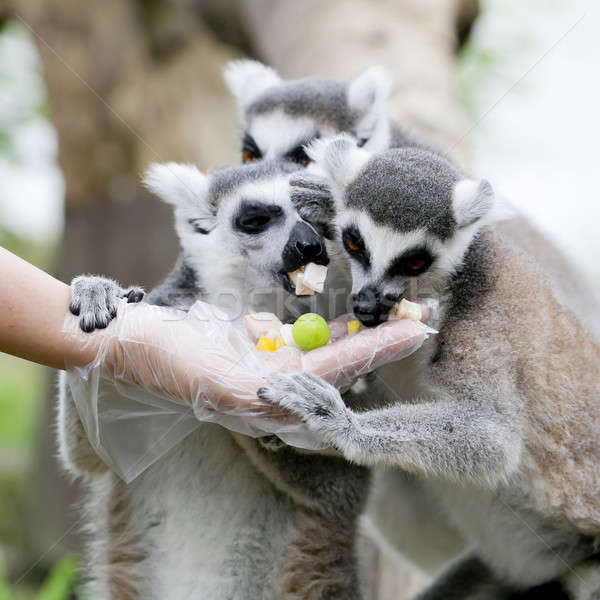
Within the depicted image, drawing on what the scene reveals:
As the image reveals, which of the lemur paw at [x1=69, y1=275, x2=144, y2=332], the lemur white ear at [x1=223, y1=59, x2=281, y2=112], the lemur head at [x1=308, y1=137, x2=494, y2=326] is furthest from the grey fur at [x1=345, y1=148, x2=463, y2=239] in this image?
the lemur white ear at [x1=223, y1=59, x2=281, y2=112]

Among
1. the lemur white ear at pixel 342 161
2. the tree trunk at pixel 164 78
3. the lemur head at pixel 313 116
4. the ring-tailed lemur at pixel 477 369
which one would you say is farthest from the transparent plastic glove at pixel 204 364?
the tree trunk at pixel 164 78

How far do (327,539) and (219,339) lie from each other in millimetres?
991

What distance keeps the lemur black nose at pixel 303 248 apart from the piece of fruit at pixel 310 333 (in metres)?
0.34

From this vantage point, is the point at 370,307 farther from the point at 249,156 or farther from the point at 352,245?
the point at 249,156

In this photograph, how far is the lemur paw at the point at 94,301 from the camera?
103 inches

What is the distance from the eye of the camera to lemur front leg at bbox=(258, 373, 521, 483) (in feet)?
8.30

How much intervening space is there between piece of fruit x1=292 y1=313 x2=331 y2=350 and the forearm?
74cm

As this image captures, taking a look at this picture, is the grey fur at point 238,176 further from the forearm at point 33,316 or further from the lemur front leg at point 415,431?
the lemur front leg at point 415,431

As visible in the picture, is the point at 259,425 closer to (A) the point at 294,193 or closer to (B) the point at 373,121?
(A) the point at 294,193

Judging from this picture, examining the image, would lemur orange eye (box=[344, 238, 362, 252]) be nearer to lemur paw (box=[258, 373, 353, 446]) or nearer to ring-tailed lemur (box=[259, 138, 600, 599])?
ring-tailed lemur (box=[259, 138, 600, 599])

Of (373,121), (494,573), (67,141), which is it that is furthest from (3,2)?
(494,573)

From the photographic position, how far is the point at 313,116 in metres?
4.21

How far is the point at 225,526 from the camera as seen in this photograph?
10.1 ft

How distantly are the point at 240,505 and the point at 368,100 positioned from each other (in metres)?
2.34
